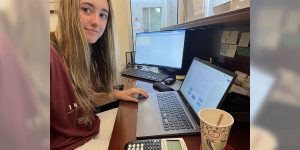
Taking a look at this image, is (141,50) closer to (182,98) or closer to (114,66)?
(114,66)

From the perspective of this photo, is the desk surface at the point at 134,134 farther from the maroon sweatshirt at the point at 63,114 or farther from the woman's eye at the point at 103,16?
the woman's eye at the point at 103,16

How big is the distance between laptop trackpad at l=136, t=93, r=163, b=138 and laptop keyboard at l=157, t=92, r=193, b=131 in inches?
0.9

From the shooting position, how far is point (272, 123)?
19 cm

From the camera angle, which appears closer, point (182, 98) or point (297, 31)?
point (297, 31)

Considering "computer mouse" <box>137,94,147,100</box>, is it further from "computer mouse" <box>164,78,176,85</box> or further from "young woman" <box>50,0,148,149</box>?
"computer mouse" <box>164,78,176,85</box>

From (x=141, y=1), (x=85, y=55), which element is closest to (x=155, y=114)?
(x=85, y=55)

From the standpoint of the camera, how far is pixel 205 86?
0.77 meters

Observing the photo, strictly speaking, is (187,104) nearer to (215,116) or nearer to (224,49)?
(215,116)

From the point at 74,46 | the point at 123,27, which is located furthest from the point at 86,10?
the point at 123,27

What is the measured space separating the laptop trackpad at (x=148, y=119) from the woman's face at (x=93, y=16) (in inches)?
19.0

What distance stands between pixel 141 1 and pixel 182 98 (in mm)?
1947

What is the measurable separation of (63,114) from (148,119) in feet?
1.03

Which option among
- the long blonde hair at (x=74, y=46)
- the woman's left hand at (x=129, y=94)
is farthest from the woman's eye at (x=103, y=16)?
the woman's left hand at (x=129, y=94)

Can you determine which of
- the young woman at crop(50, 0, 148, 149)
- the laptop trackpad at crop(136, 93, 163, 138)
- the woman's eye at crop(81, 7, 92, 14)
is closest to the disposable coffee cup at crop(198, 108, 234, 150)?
the laptop trackpad at crop(136, 93, 163, 138)
